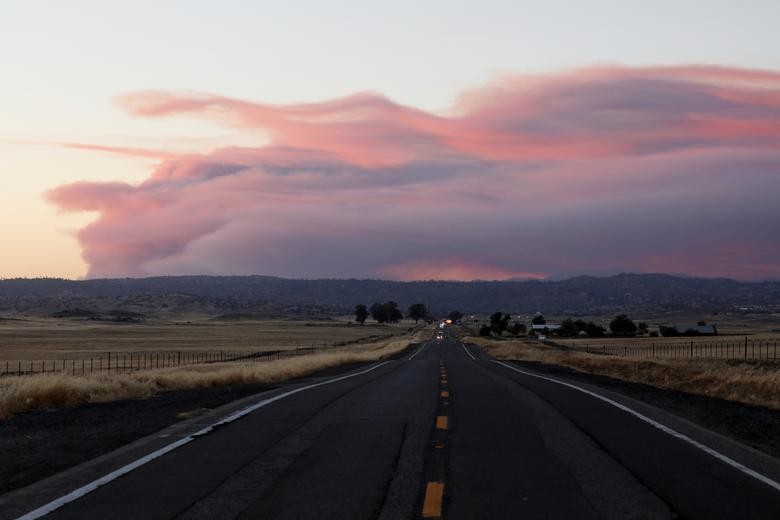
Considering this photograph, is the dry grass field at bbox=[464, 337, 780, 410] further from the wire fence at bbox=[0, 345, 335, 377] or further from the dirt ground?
the wire fence at bbox=[0, 345, 335, 377]

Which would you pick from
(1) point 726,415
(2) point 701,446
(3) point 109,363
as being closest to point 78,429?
(2) point 701,446

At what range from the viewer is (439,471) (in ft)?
35.5

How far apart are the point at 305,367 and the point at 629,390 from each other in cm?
1780

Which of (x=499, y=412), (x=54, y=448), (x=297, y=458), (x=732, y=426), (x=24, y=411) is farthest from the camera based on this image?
(x=24, y=411)

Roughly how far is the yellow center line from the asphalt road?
1 centimetres

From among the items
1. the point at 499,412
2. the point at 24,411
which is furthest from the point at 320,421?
the point at 24,411

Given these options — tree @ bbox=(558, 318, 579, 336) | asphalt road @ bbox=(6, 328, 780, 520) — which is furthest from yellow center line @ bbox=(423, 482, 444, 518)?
tree @ bbox=(558, 318, 579, 336)

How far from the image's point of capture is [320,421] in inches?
630

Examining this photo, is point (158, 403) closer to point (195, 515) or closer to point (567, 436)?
point (567, 436)

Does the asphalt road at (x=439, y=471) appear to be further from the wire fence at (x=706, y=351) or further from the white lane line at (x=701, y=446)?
the wire fence at (x=706, y=351)

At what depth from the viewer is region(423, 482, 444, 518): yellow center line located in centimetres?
855

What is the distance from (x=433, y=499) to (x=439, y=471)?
1.65 m

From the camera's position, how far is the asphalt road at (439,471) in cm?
883

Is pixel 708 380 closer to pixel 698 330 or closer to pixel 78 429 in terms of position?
pixel 78 429
